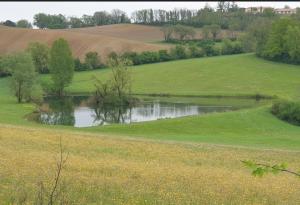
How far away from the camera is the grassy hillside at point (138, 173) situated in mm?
14953

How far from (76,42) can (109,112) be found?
8253cm

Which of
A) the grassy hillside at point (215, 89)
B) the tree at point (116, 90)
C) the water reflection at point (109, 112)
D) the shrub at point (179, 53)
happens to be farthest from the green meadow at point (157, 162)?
the shrub at point (179, 53)

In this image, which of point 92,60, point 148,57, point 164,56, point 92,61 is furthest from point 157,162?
point 164,56

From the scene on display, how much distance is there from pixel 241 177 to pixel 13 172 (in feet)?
31.3

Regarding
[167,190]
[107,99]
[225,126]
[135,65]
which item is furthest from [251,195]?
[135,65]

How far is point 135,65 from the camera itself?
132 metres

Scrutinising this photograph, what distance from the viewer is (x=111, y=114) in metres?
70.4

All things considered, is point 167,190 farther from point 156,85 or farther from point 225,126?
point 156,85

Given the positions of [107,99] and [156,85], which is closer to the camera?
[107,99]

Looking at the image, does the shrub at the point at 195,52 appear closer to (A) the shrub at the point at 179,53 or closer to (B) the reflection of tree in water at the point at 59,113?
(A) the shrub at the point at 179,53

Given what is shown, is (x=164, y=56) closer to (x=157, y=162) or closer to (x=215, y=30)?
(x=215, y=30)

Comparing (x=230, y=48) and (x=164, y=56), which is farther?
(x=230, y=48)

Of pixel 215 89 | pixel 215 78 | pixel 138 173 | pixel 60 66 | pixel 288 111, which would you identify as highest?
pixel 138 173

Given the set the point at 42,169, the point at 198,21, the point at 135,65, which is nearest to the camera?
the point at 42,169
